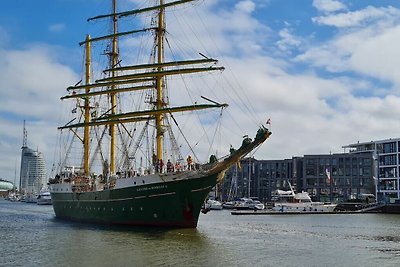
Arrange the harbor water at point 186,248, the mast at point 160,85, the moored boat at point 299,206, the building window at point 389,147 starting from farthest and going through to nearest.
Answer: the building window at point 389,147 < the moored boat at point 299,206 < the mast at point 160,85 < the harbor water at point 186,248

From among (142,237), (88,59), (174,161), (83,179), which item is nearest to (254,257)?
(142,237)

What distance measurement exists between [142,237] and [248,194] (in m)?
130

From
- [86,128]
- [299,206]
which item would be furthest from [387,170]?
[86,128]

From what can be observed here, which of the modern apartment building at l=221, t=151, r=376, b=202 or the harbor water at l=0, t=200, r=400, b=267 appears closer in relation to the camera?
the harbor water at l=0, t=200, r=400, b=267

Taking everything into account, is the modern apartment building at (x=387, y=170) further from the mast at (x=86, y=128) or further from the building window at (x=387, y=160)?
the mast at (x=86, y=128)

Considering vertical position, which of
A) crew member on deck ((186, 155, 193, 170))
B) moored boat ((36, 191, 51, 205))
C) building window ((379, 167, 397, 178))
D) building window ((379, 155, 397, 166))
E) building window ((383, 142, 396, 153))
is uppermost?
building window ((383, 142, 396, 153))

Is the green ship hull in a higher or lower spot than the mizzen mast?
lower

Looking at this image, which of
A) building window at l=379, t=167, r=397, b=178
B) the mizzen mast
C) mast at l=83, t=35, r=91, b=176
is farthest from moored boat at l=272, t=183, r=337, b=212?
the mizzen mast

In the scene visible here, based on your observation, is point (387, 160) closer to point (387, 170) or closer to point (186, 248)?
point (387, 170)


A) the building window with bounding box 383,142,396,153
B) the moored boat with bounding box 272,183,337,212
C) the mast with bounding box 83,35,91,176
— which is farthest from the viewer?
the building window with bounding box 383,142,396,153

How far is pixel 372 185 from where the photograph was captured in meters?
154

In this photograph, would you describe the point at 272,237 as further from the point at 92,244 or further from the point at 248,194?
the point at 248,194

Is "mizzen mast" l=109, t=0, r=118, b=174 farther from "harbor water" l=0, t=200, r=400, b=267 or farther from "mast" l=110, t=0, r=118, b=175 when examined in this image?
"harbor water" l=0, t=200, r=400, b=267

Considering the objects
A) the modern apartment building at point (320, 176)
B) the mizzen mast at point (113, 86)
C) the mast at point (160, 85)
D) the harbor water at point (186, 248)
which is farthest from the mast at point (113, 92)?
the modern apartment building at point (320, 176)
